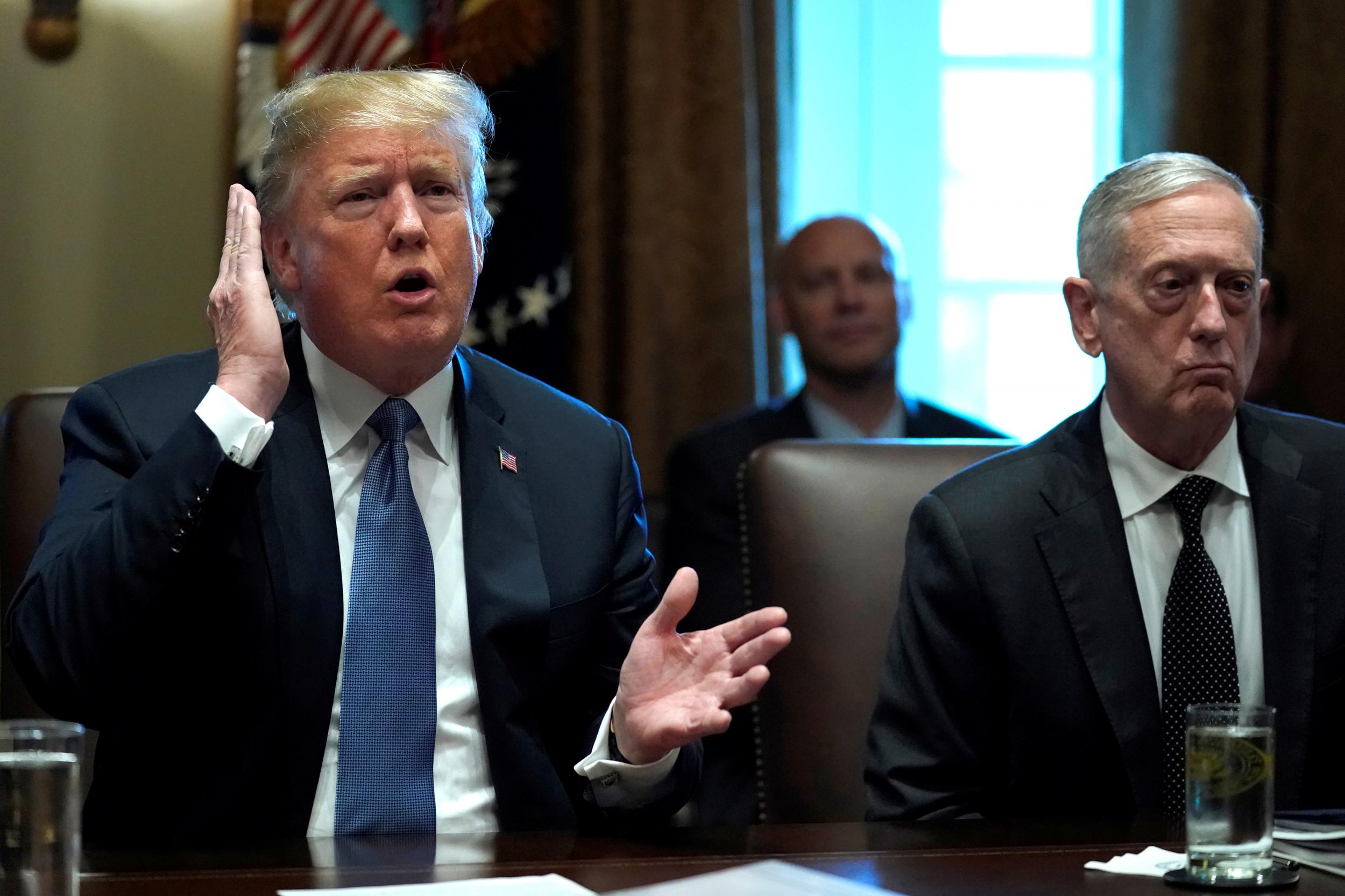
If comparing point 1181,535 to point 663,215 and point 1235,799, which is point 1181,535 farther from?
point 663,215

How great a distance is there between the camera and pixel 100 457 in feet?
5.92

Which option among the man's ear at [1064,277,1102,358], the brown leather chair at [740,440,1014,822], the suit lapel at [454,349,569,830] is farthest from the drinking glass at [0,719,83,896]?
the man's ear at [1064,277,1102,358]

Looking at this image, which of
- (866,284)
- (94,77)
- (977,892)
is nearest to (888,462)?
(977,892)

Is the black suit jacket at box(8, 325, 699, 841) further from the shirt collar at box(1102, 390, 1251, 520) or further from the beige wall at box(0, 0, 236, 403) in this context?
the beige wall at box(0, 0, 236, 403)

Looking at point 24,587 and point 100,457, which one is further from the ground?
point 100,457

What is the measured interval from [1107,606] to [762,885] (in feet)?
2.95

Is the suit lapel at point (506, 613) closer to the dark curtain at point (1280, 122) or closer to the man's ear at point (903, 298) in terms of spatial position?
the man's ear at point (903, 298)

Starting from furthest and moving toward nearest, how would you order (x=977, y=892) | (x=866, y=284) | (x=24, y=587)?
1. (x=866, y=284)
2. (x=24, y=587)
3. (x=977, y=892)

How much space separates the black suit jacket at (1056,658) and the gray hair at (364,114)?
780 mm

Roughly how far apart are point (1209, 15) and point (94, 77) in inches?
108

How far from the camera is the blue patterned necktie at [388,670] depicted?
1709 millimetres

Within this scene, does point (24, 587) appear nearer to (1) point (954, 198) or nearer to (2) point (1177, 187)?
(2) point (1177, 187)

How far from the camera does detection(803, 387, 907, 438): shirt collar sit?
3.39 metres

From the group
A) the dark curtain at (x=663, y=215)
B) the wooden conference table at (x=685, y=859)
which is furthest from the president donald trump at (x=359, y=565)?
the dark curtain at (x=663, y=215)
